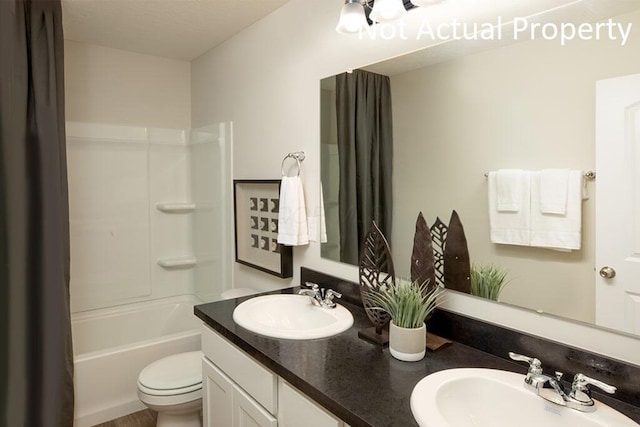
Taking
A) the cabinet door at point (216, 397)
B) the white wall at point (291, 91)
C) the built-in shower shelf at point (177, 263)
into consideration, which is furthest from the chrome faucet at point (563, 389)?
the built-in shower shelf at point (177, 263)

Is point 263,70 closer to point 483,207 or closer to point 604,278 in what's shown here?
point 483,207

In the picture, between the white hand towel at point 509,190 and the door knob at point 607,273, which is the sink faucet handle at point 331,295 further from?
the door knob at point 607,273

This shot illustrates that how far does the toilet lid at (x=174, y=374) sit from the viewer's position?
195 cm

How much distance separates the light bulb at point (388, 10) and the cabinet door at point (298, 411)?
127 centimetres

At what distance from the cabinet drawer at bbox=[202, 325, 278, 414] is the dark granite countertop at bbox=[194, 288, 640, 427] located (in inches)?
2.0

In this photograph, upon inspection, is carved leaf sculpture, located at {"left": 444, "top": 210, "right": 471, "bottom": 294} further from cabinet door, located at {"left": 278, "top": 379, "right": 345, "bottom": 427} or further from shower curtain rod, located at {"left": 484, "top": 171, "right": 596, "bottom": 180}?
cabinet door, located at {"left": 278, "top": 379, "right": 345, "bottom": 427}

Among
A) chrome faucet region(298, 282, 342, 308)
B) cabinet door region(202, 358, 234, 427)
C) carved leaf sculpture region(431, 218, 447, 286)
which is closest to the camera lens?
carved leaf sculpture region(431, 218, 447, 286)

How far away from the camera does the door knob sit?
0.98 m

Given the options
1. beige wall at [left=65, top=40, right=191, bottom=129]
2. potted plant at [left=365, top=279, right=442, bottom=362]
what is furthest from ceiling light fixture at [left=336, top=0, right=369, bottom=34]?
beige wall at [left=65, top=40, right=191, bottom=129]

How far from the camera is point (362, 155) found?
1.67 metres

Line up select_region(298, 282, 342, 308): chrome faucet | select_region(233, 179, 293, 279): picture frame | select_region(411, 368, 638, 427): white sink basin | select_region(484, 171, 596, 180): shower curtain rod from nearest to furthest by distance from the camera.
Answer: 1. select_region(411, 368, 638, 427): white sink basin
2. select_region(484, 171, 596, 180): shower curtain rod
3. select_region(298, 282, 342, 308): chrome faucet
4. select_region(233, 179, 293, 279): picture frame

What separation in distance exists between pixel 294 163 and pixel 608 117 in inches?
53.6

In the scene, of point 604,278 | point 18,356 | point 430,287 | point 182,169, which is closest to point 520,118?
point 604,278

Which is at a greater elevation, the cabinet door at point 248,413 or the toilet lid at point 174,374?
the cabinet door at point 248,413
